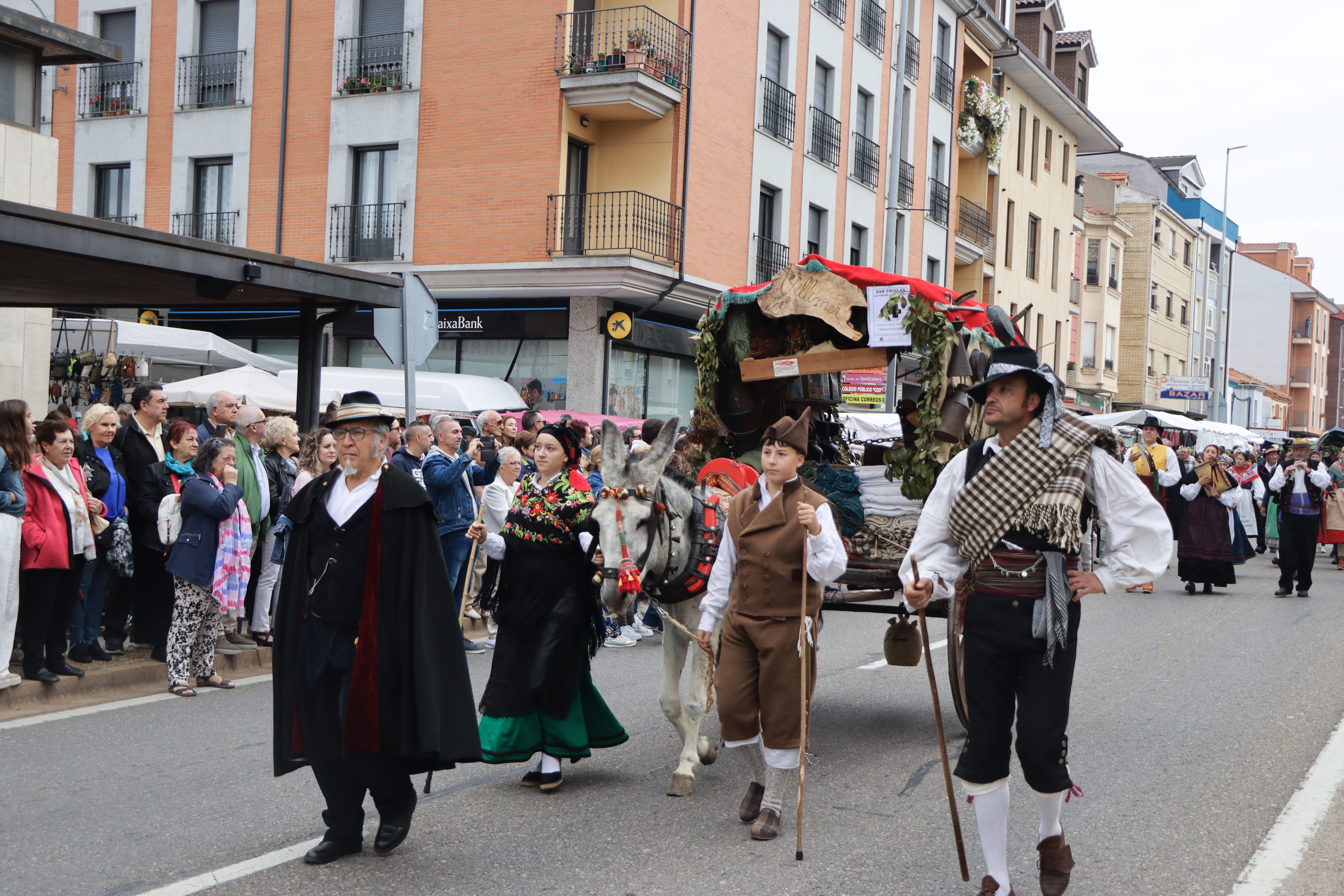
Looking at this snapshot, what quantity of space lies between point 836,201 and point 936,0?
26.9ft

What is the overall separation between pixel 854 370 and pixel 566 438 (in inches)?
101

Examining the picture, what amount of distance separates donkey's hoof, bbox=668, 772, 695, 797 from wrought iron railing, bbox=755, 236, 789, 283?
2066 centimetres

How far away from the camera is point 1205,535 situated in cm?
1641

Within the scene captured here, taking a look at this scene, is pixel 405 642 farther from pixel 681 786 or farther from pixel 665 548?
pixel 681 786

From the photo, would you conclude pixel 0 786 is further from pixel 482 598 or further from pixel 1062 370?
pixel 1062 370

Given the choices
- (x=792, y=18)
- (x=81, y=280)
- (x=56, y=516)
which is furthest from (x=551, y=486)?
(x=792, y=18)

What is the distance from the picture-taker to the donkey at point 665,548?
5969 mm

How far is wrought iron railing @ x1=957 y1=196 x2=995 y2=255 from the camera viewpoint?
37.1 metres

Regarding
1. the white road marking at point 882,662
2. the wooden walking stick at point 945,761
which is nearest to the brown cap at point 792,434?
the wooden walking stick at point 945,761

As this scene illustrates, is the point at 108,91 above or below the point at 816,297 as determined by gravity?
above

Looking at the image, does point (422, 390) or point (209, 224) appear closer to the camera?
point (422, 390)

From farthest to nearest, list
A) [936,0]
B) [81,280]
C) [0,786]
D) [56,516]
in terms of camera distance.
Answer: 1. [936,0]
2. [81,280]
3. [56,516]
4. [0,786]

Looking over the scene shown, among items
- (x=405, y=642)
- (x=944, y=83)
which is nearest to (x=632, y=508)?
(x=405, y=642)

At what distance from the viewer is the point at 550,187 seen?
2220 cm
